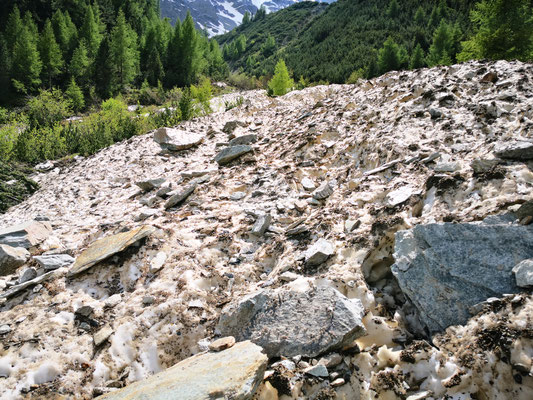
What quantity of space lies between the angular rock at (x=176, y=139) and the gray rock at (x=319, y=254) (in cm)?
761

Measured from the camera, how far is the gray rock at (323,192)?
5.11 m

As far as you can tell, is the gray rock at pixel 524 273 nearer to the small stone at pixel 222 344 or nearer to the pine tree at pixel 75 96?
the small stone at pixel 222 344

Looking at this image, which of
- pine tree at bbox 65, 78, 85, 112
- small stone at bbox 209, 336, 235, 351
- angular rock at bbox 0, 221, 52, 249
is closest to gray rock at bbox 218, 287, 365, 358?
small stone at bbox 209, 336, 235, 351

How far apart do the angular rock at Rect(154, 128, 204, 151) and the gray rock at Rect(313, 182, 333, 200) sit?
20.5 ft

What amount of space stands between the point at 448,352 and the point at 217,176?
18.6ft

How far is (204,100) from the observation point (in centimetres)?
1877

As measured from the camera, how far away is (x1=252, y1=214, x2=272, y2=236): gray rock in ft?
15.0

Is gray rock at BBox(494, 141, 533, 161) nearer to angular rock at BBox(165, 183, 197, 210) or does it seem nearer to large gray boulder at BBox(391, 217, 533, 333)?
large gray boulder at BBox(391, 217, 533, 333)

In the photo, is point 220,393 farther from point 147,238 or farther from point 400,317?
point 147,238

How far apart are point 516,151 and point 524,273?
1.95 meters

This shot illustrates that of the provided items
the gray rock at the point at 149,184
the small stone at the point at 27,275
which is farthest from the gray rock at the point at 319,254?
the gray rock at the point at 149,184

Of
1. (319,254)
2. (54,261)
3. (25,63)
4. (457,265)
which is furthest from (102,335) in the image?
(25,63)

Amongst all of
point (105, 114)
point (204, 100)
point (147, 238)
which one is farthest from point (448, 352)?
point (105, 114)

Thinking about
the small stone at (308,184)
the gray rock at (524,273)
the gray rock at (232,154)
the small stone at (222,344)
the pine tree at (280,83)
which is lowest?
the small stone at (222,344)
